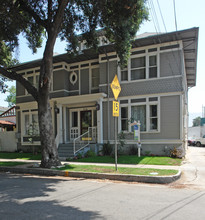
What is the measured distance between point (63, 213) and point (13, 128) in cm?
2348

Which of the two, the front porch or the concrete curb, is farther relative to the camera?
the front porch

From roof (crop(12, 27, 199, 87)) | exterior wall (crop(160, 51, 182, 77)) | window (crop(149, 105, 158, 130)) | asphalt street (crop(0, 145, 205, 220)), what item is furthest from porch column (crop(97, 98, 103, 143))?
asphalt street (crop(0, 145, 205, 220))

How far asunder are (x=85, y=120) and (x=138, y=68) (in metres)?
5.57

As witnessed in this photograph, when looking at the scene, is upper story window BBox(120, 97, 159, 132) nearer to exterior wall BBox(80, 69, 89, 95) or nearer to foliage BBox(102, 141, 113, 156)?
foliage BBox(102, 141, 113, 156)

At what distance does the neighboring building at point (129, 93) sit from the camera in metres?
12.8

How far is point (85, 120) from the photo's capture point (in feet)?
52.9

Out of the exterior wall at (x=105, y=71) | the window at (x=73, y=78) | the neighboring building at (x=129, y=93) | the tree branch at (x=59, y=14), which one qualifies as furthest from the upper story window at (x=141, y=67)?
the tree branch at (x=59, y=14)

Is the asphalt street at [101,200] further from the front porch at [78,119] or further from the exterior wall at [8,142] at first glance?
the exterior wall at [8,142]

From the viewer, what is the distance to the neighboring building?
41.9ft

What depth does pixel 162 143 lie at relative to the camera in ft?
42.3

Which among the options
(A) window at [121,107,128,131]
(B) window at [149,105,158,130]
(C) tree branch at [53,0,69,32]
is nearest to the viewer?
(C) tree branch at [53,0,69,32]

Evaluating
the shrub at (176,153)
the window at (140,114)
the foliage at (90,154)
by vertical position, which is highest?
the window at (140,114)

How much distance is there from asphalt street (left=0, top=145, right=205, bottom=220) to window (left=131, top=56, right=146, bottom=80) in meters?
8.08

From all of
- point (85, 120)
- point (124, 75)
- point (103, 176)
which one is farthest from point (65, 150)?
point (103, 176)
